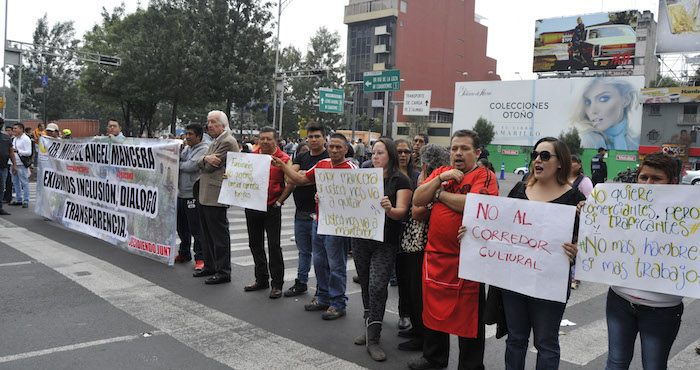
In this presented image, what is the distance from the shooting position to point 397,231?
4.66 m

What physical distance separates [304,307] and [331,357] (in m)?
1.39

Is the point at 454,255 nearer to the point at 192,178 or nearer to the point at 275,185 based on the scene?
the point at 275,185

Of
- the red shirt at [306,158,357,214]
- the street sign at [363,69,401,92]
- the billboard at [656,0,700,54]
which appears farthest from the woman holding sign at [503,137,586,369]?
the billboard at [656,0,700,54]

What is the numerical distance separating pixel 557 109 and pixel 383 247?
64.0 metres

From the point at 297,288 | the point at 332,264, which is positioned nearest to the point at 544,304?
the point at 332,264

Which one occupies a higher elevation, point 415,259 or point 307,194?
point 307,194

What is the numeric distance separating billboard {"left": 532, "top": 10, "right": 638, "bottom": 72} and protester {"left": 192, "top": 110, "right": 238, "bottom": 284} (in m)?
61.9

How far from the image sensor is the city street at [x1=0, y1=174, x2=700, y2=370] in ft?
14.1

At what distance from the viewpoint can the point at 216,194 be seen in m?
6.65

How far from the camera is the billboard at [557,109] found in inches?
2295

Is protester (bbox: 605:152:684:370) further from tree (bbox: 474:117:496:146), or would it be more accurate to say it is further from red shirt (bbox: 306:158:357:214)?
tree (bbox: 474:117:496:146)

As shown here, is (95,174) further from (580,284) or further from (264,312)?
(580,284)

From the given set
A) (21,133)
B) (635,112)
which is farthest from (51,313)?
(635,112)

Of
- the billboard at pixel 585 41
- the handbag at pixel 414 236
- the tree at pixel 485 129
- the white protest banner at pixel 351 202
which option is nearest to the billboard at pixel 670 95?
the billboard at pixel 585 41
